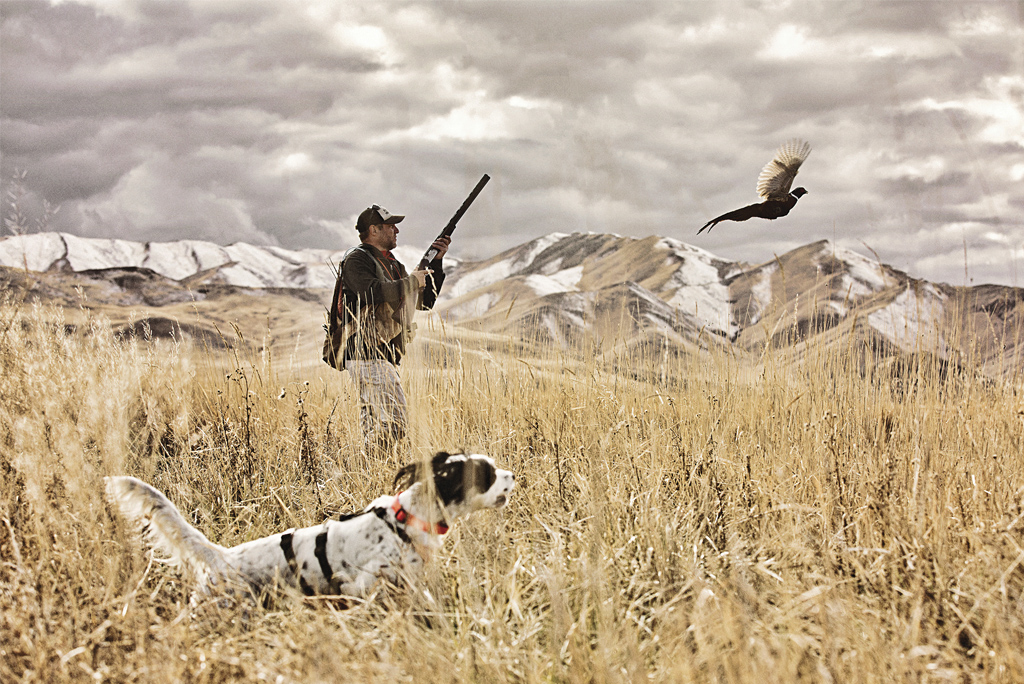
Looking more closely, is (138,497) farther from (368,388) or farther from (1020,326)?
(1020,326)

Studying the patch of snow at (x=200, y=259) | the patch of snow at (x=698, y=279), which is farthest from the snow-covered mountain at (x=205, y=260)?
the patch of snow at (x=698, y=279)

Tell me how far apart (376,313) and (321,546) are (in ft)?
7.31

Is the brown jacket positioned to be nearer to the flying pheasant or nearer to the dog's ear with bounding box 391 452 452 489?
the dog's ear with bounding box 391 452 452 489

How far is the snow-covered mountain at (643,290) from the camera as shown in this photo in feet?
11.5

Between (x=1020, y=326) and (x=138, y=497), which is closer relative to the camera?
(x=138, y=497)

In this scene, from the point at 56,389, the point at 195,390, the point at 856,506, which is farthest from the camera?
the point at 195,390

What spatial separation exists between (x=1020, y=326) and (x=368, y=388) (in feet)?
15.4

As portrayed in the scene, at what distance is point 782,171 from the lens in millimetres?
4406

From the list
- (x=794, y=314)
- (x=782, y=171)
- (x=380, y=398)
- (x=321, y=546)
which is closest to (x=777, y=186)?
(x=782, y=171)

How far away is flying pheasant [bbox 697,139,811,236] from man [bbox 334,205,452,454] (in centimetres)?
222

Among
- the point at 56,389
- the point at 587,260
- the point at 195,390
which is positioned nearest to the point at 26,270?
the point at 56,389

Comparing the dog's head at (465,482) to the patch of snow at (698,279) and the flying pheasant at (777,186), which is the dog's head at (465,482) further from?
the patch of snow at (698,279)

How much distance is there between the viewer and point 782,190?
4.33 meters

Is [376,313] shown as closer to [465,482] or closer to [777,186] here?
[465,482]
